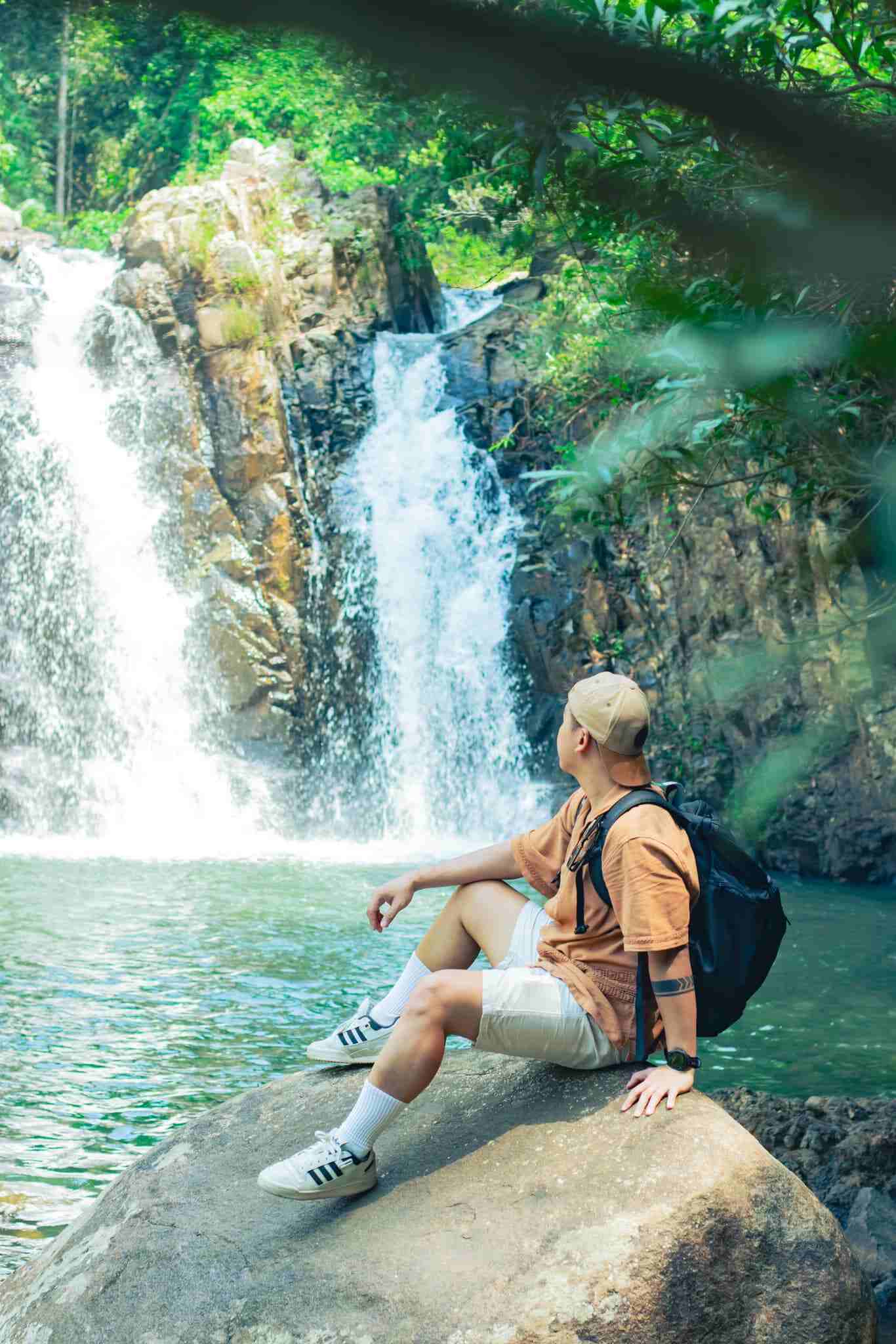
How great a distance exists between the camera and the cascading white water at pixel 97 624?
17031 millimetres

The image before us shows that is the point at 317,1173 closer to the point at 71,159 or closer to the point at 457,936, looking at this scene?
the point at 457,936

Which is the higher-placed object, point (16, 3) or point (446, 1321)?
point (16, 3)

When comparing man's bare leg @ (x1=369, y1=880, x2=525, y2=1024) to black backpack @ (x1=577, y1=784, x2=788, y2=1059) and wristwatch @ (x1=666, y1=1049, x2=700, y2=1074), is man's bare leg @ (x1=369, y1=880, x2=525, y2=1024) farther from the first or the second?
wristwatch @ (x1=666, y1=1049, x2=700, y2=1074)

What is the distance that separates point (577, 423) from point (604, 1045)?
15151 mm

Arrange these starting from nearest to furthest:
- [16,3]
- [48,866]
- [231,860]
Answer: [16,3]
[48,866]
[231,860]

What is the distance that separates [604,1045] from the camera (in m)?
3.55

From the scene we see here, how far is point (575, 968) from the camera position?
356 centimetres

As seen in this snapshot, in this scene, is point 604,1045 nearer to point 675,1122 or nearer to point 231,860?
point 675,1122

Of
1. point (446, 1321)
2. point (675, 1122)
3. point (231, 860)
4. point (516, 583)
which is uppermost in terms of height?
point (675, 1122)

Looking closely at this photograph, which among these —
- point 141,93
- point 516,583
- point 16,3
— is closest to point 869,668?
point 516,583

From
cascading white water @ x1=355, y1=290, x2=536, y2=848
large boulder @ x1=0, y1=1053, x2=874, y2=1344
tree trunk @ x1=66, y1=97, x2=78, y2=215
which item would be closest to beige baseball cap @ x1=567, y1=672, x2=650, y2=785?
large boulder @ x1=0, y1=1053, x2=874, y2=1344

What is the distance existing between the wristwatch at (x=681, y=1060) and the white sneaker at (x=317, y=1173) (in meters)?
0.81

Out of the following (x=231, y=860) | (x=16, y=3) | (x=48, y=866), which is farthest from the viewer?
(x=231, y=860)

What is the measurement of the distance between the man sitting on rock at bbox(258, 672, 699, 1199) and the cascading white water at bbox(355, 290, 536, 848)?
1354 centimetres
